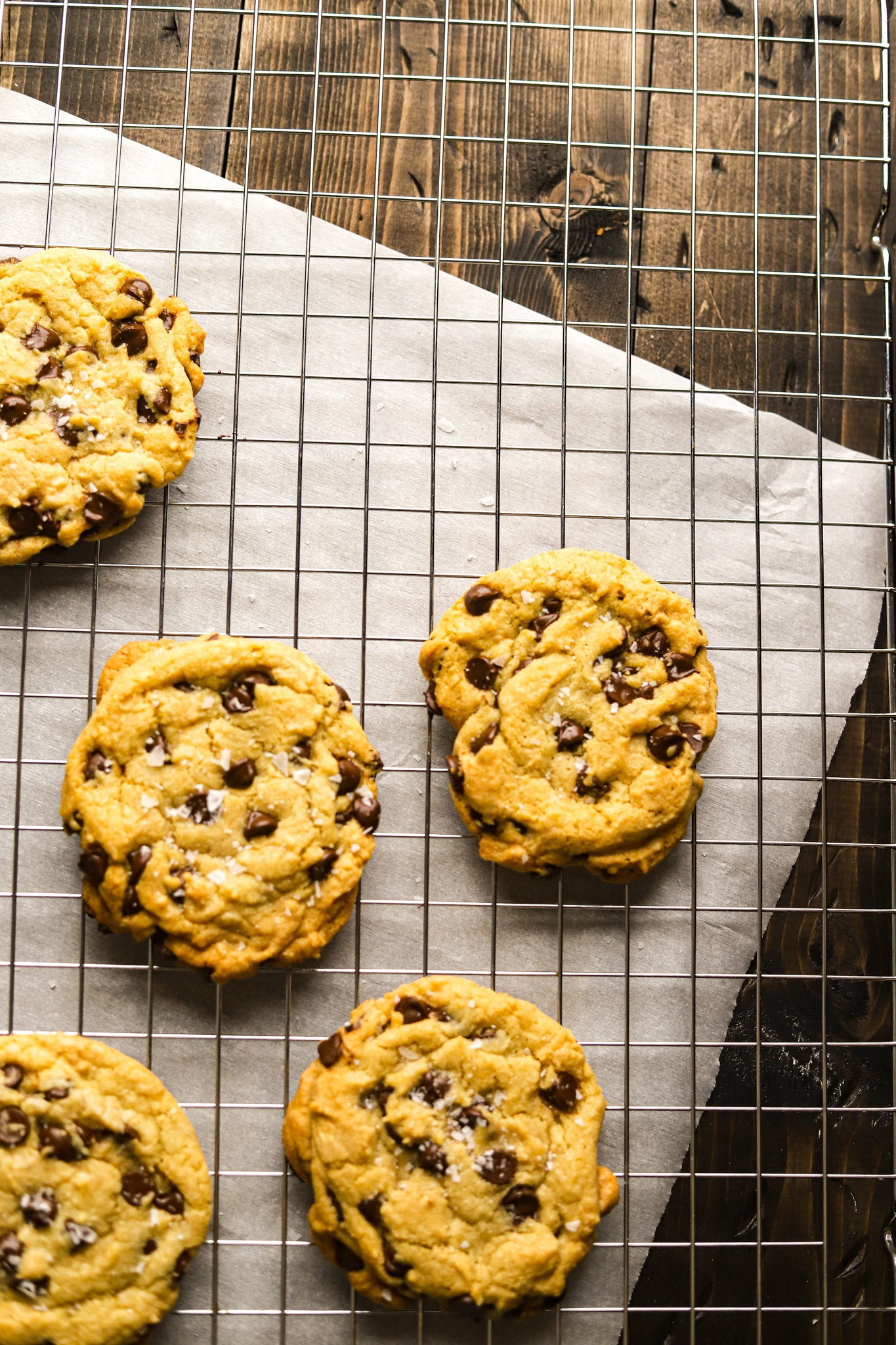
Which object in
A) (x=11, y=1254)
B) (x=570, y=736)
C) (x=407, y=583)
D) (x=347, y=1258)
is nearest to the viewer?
(x=11, y=1254)

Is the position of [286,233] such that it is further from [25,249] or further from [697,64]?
[697,64]

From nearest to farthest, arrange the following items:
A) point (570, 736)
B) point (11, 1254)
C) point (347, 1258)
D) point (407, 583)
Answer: point (11, 1254) → point (347, 1258) → point (570, 736) → point (407, 583)

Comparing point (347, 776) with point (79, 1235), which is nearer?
point (79, 1235)

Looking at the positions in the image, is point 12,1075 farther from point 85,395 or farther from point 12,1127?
point 85,395

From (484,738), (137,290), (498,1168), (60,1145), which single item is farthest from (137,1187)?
(137,290)

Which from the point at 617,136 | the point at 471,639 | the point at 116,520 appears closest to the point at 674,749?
the point at 471,639

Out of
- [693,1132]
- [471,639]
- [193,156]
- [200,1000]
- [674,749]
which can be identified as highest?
[193,156]

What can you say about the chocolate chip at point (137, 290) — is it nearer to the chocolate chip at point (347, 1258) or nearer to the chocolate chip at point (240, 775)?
the chocolate chip at point (240, 775)

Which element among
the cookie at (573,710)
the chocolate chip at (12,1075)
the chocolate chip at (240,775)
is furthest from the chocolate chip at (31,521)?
the chocolate chip at (12,1075)
